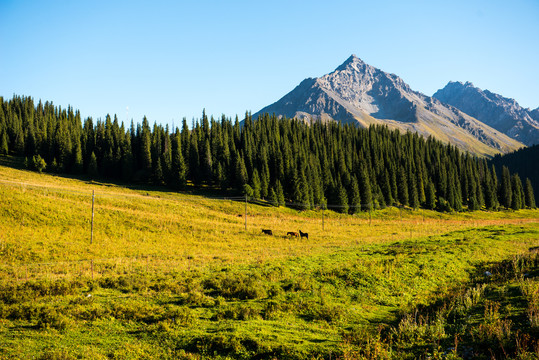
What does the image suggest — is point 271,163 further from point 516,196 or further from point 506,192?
point 516,196

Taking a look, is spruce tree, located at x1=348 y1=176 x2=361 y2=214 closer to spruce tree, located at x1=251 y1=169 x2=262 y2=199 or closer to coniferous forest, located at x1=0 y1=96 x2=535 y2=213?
coniferous forest, located at x1=0 y1=96 x2=535 y2=213

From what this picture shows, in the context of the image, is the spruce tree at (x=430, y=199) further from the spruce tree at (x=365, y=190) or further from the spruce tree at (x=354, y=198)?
the spruce tree at (x=354, y=198)

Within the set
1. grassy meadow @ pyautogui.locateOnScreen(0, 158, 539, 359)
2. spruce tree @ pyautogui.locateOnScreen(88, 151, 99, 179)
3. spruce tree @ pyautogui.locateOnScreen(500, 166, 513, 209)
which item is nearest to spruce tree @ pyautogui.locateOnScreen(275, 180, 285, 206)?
grassy meadow @ pyautogui.locateOnScreen(0, 158, 539, 359)

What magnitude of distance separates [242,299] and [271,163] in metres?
89.1

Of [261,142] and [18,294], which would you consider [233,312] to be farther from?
[261,142]

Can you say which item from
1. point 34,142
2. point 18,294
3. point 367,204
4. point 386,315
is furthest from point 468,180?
point 34,142

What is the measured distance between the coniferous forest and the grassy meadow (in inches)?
2251

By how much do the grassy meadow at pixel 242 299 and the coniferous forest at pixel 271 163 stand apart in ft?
188

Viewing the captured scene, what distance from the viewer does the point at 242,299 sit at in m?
17.0

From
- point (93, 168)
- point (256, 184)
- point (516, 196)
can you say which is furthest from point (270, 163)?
point (516, 196)

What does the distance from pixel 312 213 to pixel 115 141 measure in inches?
3191

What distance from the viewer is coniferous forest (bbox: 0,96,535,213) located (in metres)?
96.6

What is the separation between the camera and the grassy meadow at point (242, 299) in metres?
9.98

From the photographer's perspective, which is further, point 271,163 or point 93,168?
point 271,163
